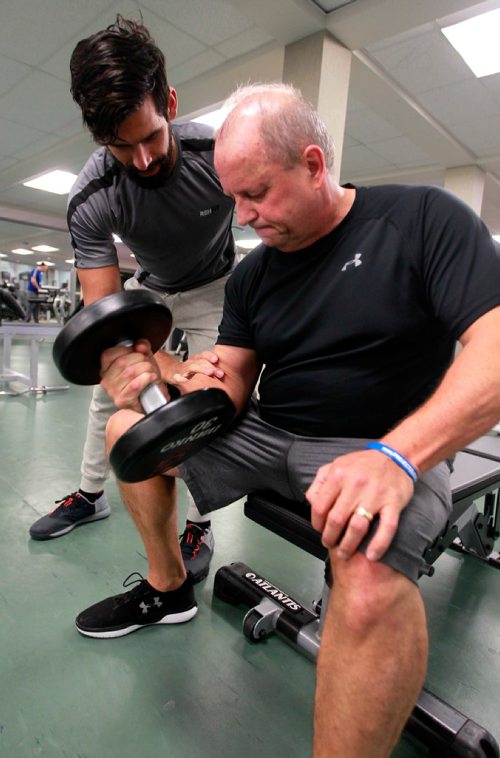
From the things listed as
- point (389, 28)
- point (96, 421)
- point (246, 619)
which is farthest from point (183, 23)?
point (246, 619)

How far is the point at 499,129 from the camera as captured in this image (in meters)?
3.91

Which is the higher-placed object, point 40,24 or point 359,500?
point 40,24

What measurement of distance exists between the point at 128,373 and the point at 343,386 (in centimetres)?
44

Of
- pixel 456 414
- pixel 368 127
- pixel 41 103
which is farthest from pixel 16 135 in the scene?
pixel 456 414

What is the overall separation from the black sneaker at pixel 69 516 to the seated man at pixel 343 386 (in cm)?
54

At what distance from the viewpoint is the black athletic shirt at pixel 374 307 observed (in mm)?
833

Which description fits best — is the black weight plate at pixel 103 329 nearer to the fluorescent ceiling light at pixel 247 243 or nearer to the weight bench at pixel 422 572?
the weight bench at pixel 422 572

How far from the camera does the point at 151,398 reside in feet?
2.98

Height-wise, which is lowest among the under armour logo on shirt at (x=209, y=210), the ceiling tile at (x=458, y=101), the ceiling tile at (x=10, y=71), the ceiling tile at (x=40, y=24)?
the under armour logo on shirt at (x=209, y=210)

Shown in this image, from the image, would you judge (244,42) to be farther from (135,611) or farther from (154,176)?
(135,611)

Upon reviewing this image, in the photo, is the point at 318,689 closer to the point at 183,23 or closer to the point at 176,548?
the point at 176,548

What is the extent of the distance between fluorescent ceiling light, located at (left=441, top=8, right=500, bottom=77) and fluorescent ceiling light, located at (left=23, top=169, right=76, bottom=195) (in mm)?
4782

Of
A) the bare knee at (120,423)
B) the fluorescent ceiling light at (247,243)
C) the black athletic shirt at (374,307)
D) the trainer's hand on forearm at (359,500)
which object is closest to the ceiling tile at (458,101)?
the black athletic shirt at (374,307)

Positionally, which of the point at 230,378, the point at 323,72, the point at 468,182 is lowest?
the point at 230,378
